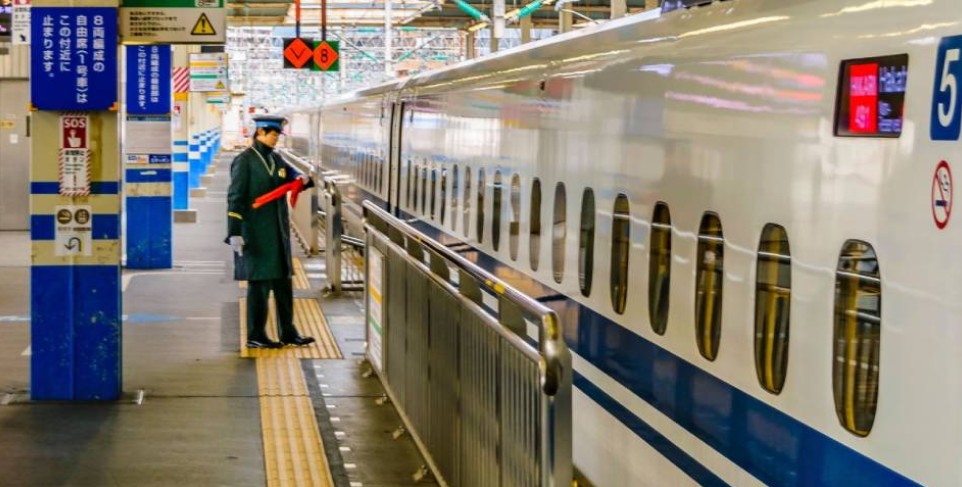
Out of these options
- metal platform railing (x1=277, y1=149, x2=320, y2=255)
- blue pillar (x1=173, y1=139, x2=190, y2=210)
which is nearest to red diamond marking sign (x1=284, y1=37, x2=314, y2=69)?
metal platform railing (x1=277, y1=149, x2=320, y2=255)

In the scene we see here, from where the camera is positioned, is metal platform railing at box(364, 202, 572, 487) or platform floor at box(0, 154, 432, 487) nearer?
metal platform railing at box(364, 202, 572, 487)

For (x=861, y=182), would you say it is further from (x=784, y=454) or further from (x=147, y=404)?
(x=147, y=404)

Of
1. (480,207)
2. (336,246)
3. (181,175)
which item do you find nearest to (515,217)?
(480,207)

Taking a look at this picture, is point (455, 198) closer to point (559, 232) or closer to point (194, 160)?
point (559, 232)

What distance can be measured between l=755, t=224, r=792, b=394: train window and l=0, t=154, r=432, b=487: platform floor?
12.4 feet

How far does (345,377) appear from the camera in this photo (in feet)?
38.8

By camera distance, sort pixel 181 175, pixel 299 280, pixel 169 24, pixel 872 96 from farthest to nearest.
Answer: pixel 181 175 < pixel 299 280 < pixel 169 24 < pixel 872 96

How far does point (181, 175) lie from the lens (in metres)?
29.8

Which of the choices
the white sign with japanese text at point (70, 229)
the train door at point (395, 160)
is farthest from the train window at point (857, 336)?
the train door at point (395, 160)

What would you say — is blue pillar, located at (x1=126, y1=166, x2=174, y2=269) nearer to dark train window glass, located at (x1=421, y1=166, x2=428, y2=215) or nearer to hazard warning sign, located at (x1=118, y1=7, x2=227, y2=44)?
dark train window glass, located at (x1=421, y1=166, x2=428, y2=215)

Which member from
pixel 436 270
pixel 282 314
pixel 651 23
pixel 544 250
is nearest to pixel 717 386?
pixel 651 23

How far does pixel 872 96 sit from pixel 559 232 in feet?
13.7

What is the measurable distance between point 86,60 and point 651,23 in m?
4.51

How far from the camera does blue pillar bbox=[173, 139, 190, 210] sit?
29828mm
